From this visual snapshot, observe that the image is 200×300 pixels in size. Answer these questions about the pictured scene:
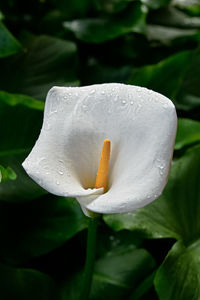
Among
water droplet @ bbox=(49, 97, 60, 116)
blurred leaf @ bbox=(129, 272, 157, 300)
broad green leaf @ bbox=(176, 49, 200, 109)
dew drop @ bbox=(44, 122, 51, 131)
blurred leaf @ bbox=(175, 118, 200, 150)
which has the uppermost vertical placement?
water droplet @ bbox=(49, 97, 60, 116)

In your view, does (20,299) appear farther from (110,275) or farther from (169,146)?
(169,146)

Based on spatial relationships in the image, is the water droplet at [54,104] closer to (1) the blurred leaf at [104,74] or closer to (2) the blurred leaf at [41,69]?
(2) the blurred leaf at [41,69]

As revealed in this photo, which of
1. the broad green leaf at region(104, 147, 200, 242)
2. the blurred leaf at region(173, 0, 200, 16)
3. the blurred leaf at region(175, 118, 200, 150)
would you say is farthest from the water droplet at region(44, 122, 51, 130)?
the blurred leaf at region(173, 0, 200, 16)

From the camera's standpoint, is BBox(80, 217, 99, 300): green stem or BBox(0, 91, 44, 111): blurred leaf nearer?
BBox(80, 217, 99, 300): green stem

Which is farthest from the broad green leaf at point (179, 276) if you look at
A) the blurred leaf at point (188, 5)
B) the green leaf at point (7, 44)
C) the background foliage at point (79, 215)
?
the blurred leaf at point (188, 5)

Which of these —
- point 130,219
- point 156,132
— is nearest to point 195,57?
point 130,219

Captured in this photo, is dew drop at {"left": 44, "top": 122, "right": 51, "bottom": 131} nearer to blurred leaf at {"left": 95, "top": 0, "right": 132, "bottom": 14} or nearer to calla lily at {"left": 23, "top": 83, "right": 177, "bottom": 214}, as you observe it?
calla lily at {"left": 23, "top": 83, "right": 177, "bottom": 214}

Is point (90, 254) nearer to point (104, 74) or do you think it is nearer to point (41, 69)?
point (41, 69)
